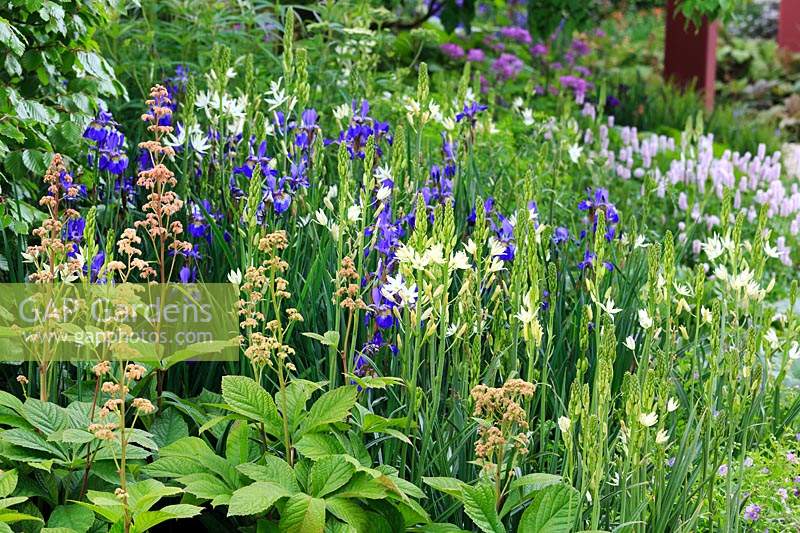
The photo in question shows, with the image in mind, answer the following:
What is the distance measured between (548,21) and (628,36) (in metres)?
7.24

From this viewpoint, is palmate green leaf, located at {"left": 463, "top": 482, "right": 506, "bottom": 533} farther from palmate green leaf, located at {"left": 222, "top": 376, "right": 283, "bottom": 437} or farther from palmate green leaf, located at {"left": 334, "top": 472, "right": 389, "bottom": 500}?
palmate green leaf, located at {"left": 222, "top": 376, "right": 283, "bottom": 437}

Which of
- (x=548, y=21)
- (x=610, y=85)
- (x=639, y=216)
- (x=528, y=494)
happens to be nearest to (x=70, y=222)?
(x=528, y=494)

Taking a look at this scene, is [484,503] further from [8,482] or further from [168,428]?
[8,482]

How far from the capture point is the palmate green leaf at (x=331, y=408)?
2.16m

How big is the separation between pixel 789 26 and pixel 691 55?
3.65 m

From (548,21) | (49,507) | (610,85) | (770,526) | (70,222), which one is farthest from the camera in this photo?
(610,85)

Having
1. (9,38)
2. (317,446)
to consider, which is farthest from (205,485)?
(9,38)

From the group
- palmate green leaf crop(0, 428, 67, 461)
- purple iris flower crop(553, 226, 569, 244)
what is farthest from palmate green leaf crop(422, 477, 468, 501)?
purple iris flower crop(553, 226, 569, 244)

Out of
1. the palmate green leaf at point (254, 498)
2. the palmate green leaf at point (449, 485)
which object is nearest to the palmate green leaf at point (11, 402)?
the palmate green leaf at point (254, 498)

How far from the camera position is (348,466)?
80.6 inches

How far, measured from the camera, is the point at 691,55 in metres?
8.81

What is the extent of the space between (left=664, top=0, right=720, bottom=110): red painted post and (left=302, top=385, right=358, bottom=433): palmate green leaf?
23.0 ft

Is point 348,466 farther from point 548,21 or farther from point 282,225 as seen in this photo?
point 548,21

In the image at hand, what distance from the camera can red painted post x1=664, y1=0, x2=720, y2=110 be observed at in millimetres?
8648
